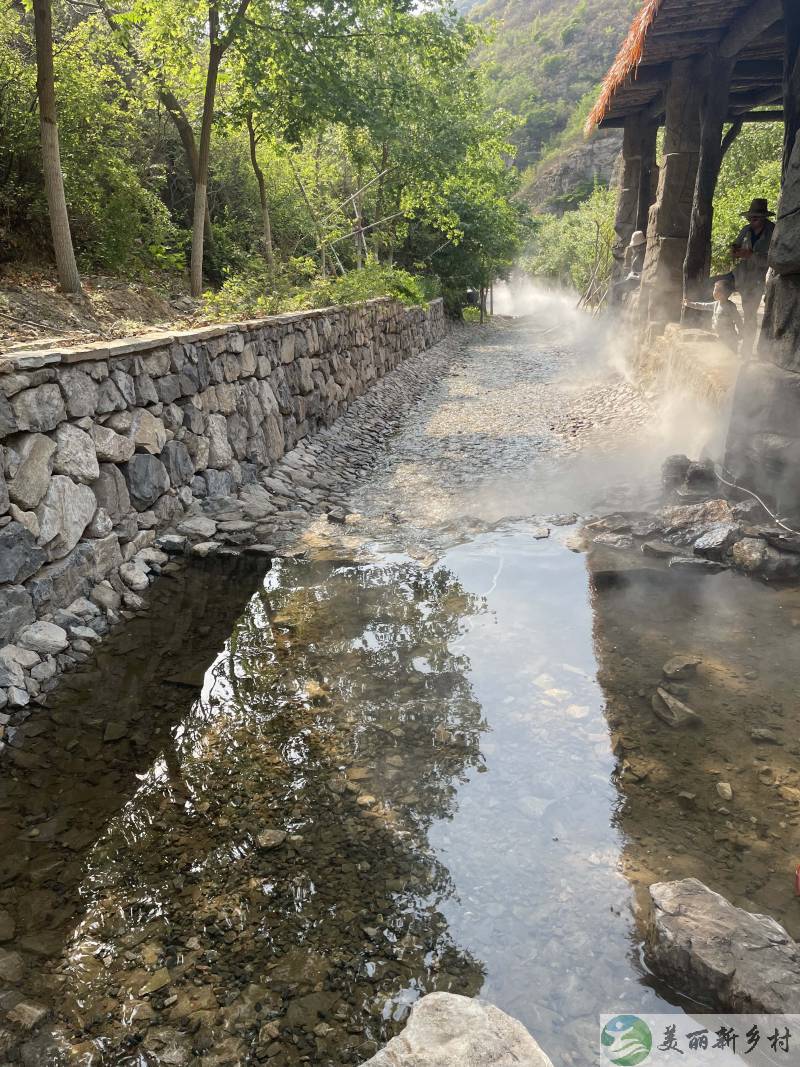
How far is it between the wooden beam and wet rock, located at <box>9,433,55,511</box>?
695 centimetres

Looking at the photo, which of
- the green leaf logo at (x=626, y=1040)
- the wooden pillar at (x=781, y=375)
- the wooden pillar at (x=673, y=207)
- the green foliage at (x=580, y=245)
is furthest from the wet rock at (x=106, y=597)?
the green foliage at (x=580, y=245)

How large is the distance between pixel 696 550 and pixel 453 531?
6.21 feet

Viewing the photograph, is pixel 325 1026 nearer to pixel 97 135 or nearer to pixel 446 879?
pixel 446 879

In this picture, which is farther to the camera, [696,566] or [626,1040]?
[696,566]

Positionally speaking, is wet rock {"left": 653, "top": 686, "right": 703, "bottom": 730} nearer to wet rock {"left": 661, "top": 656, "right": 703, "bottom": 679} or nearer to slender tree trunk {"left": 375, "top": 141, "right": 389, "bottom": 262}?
wet rock {"left": 661, "top": 656, "right": 703, "bottom": 679}

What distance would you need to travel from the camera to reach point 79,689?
3.89 meters

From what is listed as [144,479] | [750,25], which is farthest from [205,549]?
[750,25]

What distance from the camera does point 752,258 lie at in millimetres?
8219

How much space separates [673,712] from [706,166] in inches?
312

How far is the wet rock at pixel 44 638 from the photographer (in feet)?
13.0

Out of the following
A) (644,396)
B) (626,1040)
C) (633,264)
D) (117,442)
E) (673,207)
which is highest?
(673,207)

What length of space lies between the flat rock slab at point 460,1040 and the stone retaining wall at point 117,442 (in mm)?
2640

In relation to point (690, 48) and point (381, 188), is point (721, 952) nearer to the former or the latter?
point (690, 48)

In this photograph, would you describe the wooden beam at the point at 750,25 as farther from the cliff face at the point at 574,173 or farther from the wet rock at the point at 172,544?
the cliff face at the point at 574,173
